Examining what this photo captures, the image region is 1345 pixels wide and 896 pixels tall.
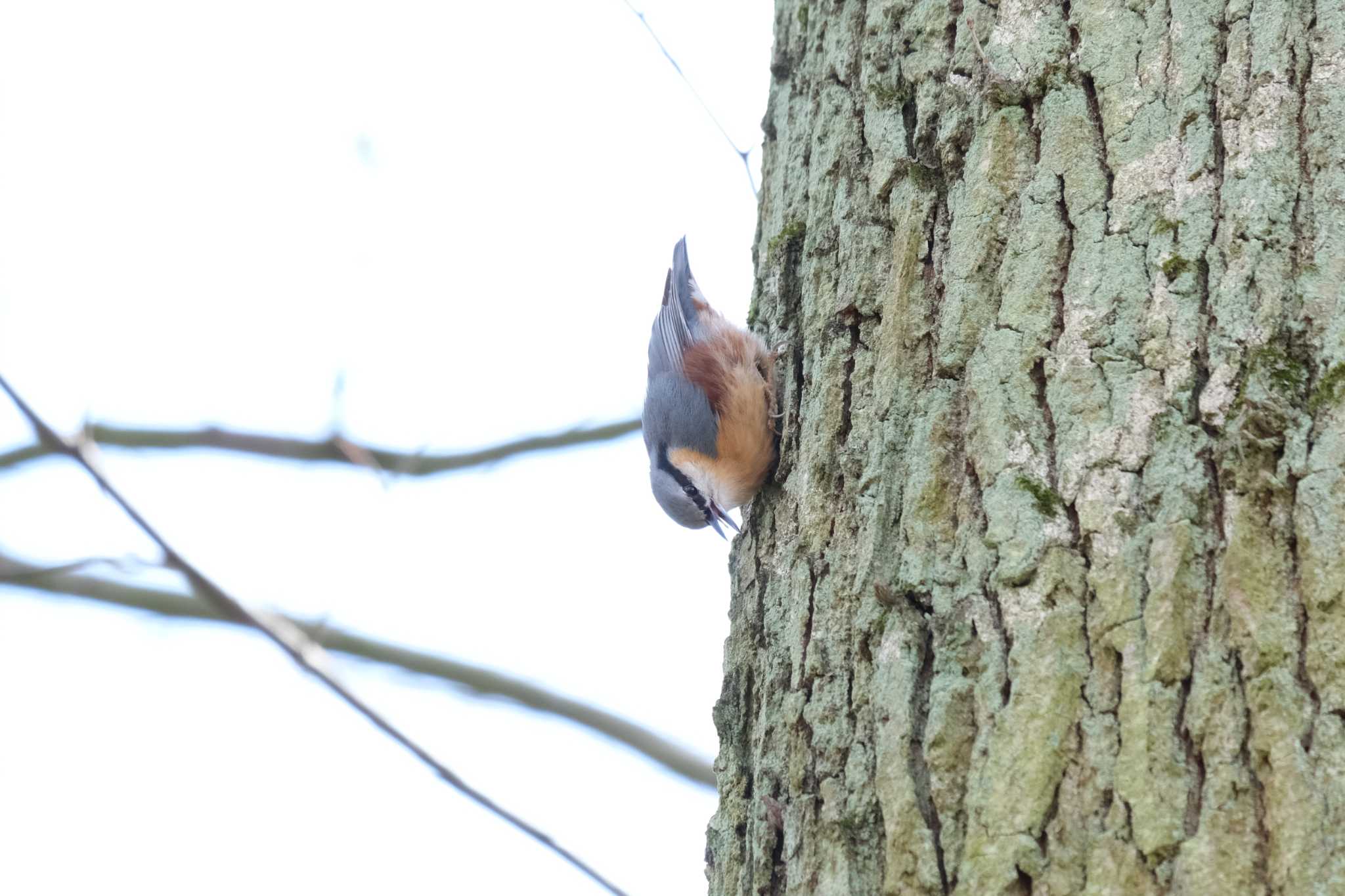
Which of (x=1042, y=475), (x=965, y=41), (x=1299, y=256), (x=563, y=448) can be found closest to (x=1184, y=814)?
(x=1042, y=475)

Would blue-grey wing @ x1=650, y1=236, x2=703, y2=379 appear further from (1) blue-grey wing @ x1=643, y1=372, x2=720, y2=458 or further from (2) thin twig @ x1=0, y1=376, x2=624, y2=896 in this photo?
(2) thin twig @ x1=0, y1=376, x2=624, y2=896

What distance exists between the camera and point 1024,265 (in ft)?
6.20

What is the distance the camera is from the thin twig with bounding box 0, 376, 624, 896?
2.62m

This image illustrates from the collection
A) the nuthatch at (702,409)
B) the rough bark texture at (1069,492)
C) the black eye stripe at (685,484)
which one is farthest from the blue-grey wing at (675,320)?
the rough bark texture at (1069,492)

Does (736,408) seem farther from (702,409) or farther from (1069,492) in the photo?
(1069,492)

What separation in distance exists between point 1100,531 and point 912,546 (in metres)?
0.30

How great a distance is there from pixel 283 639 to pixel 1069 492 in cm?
210

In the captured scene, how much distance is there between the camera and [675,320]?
13.9ft

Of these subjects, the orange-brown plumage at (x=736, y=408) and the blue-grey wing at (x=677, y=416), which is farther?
the blue-grey wing at (x=677, y=416)

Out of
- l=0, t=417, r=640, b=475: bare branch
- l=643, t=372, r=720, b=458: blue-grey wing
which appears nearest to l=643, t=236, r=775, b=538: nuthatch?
l=643, t=372, r=720, b=458: blue-grey wing

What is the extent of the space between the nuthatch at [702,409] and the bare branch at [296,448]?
2.37 feet

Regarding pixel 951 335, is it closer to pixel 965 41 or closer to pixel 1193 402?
pixel 1193 402

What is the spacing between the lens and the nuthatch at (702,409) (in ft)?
10.7

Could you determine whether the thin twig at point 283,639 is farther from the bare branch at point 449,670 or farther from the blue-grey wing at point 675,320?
the blue-grey wing at point 675,320
